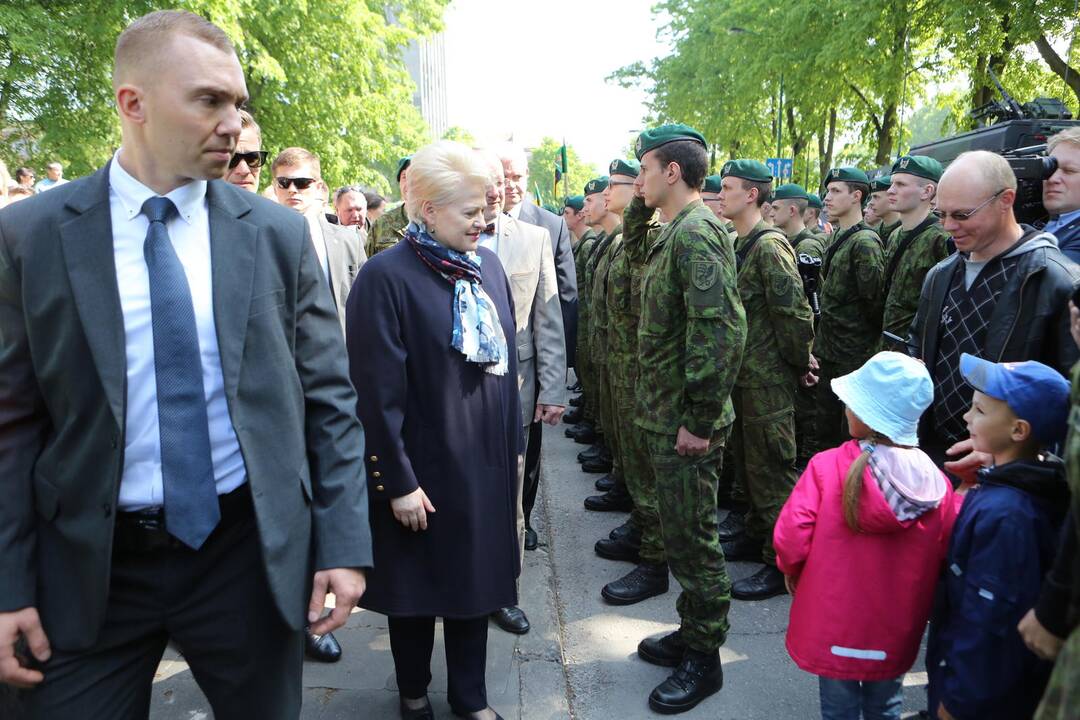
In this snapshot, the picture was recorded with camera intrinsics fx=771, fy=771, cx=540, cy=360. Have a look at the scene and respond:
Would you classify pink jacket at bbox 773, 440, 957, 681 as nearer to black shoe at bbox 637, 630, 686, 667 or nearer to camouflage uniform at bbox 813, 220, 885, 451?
black shoe at bbox 637, 630, 686, 667

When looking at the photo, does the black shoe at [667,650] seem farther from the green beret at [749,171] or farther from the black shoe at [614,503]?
the green beret at [749,171]

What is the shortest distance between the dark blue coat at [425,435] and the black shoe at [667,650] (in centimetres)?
102

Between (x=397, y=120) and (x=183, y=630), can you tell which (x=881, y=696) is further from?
(x=397, y=120)

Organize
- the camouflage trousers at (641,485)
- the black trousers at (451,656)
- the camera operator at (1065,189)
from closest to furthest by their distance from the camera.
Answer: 1. the black trousers at (451,656)
2. the camera operator at (1065,189)
3. the camouflage trousers at (641,485)

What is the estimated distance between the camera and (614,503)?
5672mm

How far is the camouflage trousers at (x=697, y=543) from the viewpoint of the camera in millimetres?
3164

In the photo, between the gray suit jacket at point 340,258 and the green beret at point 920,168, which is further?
the green beret at point 920,168

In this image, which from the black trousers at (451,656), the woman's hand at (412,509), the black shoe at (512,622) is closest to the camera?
the woman's hand at (412,509)

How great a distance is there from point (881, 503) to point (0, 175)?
4416mm

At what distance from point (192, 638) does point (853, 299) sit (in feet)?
17.4

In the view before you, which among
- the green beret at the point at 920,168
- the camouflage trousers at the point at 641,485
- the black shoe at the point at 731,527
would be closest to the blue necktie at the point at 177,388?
the camouflage trousers at the point at 641,485

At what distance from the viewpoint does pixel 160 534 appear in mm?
1729

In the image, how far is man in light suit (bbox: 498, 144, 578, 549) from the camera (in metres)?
4.64

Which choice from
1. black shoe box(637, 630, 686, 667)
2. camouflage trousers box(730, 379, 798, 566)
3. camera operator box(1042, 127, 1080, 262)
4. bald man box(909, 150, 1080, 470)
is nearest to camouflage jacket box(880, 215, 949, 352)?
camouflage trousers box(730, 379, 798, 566)
